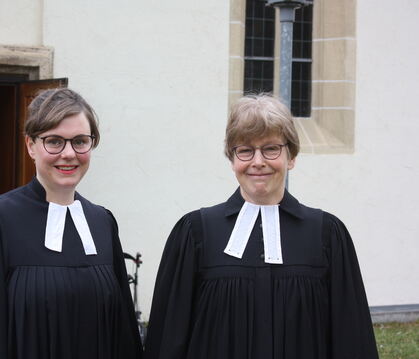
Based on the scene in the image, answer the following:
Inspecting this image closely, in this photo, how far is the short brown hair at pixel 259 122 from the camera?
3201 mm

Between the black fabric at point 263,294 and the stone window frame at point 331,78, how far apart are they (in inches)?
208

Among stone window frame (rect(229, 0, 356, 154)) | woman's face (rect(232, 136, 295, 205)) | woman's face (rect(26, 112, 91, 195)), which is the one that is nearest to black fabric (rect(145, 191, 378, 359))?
woman's face (rect(232, 136, 295, 205))

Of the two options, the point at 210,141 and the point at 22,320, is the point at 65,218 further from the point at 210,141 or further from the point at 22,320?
the point at 210,141

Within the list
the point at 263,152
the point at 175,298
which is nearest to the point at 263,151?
the point at 263,152

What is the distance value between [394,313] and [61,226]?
6.22 metres

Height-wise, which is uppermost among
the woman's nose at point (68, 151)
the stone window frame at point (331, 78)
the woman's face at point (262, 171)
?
the stone window frame at point (331, 78)

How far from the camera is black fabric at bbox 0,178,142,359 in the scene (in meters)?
3.24

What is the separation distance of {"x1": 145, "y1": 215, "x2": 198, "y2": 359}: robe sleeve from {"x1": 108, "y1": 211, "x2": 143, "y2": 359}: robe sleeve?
189 mm

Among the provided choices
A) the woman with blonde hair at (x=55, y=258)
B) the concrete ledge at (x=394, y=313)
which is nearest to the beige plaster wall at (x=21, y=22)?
the concrete ledge at (x=394, y=313)

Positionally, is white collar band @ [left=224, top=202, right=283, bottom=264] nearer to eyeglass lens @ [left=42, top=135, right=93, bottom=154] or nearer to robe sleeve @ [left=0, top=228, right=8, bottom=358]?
eyeglass lens @ [left=42, top=135, right=93, bottom=154]

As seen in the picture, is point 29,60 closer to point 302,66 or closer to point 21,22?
point 21,22

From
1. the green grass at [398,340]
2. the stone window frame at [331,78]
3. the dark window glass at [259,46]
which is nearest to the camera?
the green grass at [398,340]

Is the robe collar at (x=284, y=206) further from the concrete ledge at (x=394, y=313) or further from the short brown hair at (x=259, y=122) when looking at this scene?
the concrete ledge at (x=394, y=313)

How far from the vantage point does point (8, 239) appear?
327 centimetres
